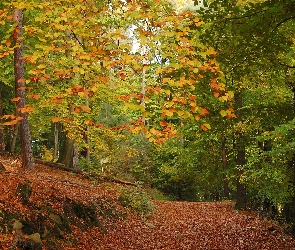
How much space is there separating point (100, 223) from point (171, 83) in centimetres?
854

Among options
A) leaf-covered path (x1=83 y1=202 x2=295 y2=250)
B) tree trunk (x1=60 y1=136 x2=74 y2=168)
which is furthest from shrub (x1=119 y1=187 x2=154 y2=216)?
tree trunk (x1=60 y1=136 x2=74 y2=168)

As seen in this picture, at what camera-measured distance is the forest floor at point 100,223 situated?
8.24m

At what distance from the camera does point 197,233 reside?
565 inches

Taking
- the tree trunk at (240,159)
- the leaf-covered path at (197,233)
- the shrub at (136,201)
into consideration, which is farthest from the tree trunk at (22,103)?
the tree trunk at (240,159)

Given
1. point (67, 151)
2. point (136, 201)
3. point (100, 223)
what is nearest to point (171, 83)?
point (100, 223)

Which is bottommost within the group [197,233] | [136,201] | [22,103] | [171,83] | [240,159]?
[197,233]

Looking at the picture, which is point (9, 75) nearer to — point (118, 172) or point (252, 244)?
point (118, 172)

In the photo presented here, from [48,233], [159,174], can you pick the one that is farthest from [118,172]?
[48,233]

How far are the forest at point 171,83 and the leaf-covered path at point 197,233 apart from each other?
4.95ft

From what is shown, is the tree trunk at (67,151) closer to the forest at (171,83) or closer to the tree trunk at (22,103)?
the forest at (171,83)

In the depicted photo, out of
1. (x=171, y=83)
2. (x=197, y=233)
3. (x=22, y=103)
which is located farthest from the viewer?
(x=197, y=233)

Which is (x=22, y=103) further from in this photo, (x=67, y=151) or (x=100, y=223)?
(x=67, y=151)

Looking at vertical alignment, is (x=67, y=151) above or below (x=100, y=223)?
above

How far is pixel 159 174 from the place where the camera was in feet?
102
